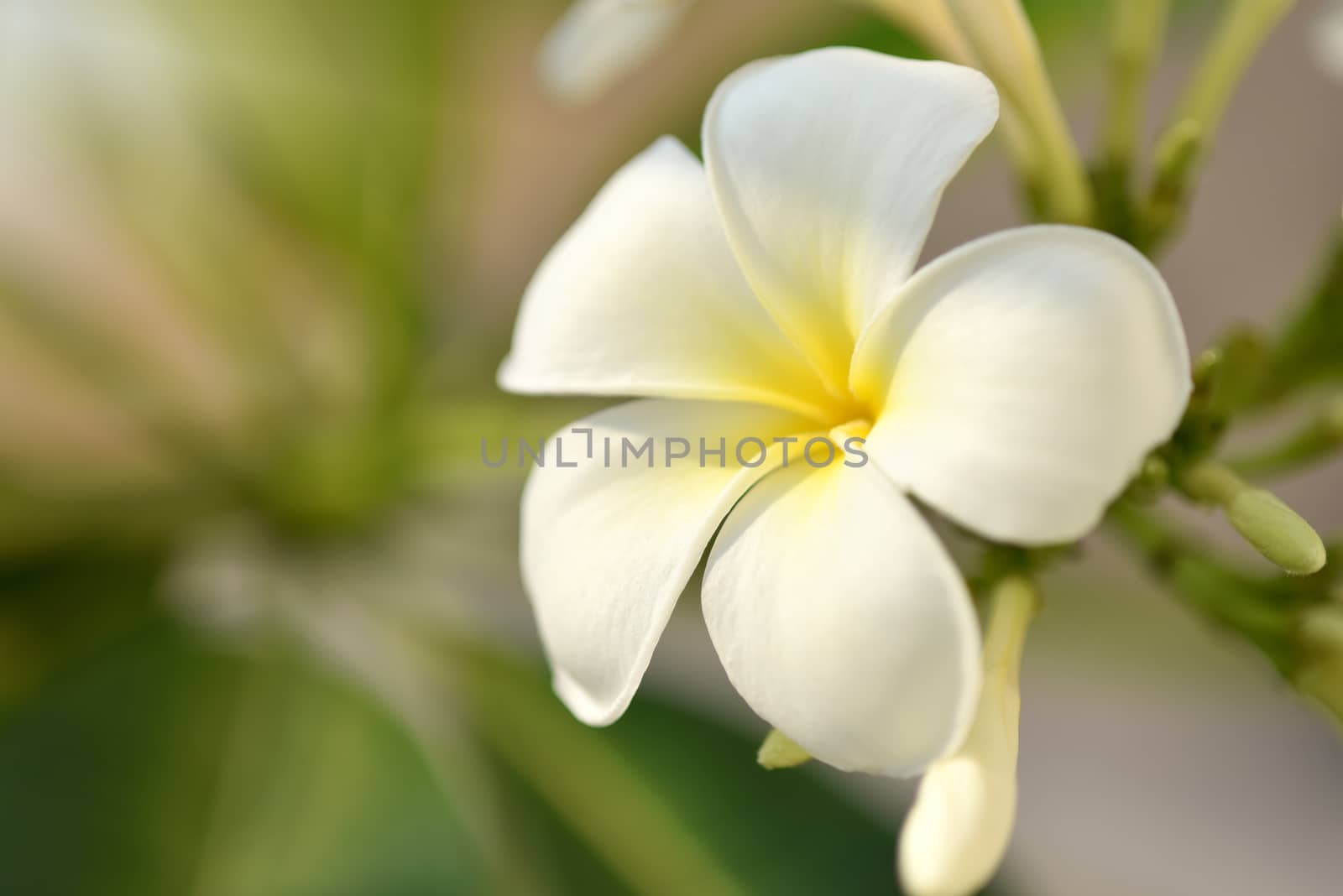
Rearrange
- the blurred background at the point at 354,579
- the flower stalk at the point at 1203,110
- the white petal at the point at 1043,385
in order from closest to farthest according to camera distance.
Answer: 1. the white petal at the point at 1043,385
2. the flower stalk at the point at 1203,110
3. the blurred background at the point at 354,579

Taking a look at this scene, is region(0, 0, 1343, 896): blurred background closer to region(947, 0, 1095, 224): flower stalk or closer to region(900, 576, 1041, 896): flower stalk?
region(947, 0, 1095, 224): flower stalk

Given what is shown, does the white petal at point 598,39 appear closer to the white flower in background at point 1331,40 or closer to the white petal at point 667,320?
the white petal at point 667,320

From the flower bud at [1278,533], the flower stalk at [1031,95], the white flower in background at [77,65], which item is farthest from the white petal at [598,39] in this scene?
the white flower in background at [77,65]

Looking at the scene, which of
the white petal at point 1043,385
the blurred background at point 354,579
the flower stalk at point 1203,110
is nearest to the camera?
the white petal at point 1043,385

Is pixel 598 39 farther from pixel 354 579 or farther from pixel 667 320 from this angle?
pixel 354 579

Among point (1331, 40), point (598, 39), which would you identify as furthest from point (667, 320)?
point (1331, 40)

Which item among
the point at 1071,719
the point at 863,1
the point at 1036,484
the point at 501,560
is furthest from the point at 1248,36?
the point at 1071,719

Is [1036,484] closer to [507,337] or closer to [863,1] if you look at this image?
[863,1]

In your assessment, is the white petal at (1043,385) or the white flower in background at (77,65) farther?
the white flower in background at (77,65)
